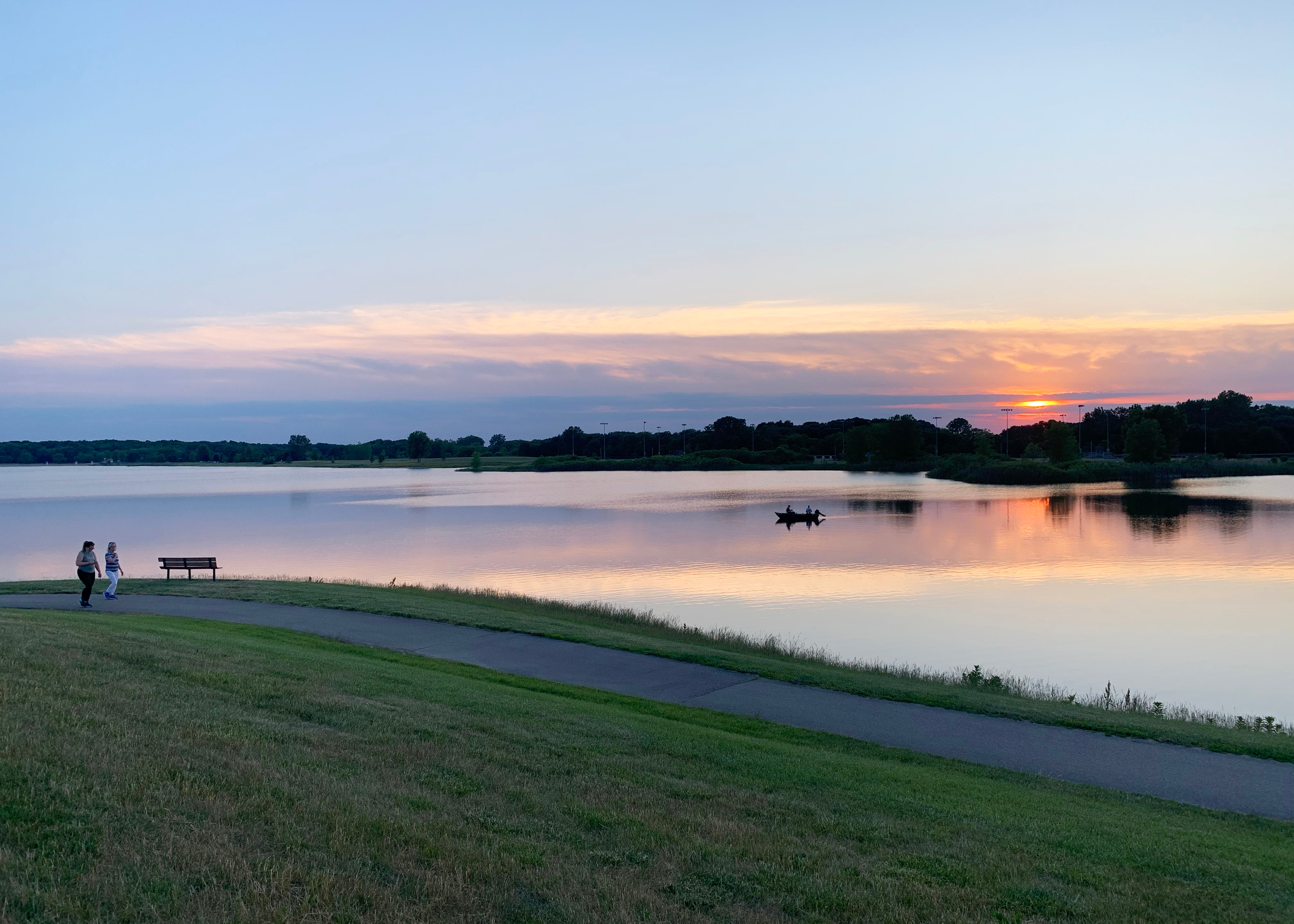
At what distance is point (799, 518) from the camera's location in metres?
58.4

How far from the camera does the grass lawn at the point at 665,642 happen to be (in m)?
11.8

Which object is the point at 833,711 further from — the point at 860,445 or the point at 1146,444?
the point at 860,445

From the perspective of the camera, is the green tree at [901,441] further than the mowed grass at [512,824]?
Yes

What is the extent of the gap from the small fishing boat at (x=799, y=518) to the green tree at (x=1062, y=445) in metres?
76.6

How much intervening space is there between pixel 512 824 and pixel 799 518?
53.0 metres

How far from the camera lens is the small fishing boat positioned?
190 feet

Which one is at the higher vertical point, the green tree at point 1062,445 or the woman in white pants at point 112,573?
the green tree at point 1062,445

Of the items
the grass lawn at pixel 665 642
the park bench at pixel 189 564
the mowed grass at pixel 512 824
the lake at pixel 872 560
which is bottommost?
the lake at pixel 872 560

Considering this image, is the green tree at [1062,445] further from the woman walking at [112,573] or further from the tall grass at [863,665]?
the woman walking at [112,573]

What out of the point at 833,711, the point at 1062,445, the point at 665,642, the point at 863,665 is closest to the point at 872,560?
the point at 863,665

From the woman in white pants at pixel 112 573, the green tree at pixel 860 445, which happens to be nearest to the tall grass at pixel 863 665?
the woman in white pants at pixel 112 573

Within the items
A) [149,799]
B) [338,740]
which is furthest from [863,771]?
[149,799]

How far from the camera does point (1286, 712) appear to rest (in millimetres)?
15812

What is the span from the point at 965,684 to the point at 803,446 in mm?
183101
